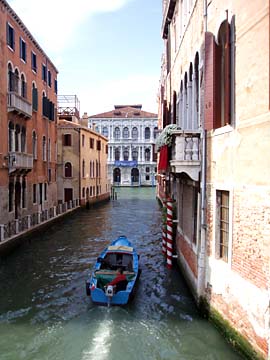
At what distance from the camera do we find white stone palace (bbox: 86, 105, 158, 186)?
6106 centimetres

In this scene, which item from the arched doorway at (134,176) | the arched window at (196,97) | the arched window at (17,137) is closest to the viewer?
the arched window at (196,97)

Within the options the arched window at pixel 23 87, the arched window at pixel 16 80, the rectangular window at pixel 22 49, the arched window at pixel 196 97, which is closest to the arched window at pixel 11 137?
the arched window at pixel 16 80

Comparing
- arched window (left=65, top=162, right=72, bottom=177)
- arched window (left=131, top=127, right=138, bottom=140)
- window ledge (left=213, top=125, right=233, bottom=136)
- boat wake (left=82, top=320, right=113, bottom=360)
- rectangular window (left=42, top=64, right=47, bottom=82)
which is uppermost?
arched window (left=131, top=127, right=138, bottom=140)

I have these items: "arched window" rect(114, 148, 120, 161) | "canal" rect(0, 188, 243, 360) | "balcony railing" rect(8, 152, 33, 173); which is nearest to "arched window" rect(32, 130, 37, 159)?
"balcony railing" rect(8, 152, 33, 173)

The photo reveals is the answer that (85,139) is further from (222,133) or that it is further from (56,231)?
(222,133)

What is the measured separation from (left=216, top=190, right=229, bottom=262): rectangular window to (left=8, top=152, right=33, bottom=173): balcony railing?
10.6 meters

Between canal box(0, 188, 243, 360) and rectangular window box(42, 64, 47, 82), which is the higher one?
rectangular window box(42, 64, 47, 82)

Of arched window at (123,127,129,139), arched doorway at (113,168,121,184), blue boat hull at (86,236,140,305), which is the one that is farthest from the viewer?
arched doorway at (113,168,121,184)

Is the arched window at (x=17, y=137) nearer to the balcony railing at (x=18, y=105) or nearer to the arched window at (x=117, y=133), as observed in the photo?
the balcony railing at (x=18, y=105)

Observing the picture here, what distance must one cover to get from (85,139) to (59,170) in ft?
11.9

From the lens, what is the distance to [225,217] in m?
6.81

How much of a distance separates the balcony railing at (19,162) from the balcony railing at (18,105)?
185 cm

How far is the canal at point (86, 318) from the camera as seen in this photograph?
Answer: 21.1 ft

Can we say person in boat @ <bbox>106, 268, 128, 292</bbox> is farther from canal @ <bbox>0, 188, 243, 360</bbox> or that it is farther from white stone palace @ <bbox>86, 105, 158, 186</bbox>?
white stone palace @ <bbox>86, 105, 158, 186</bbox>
